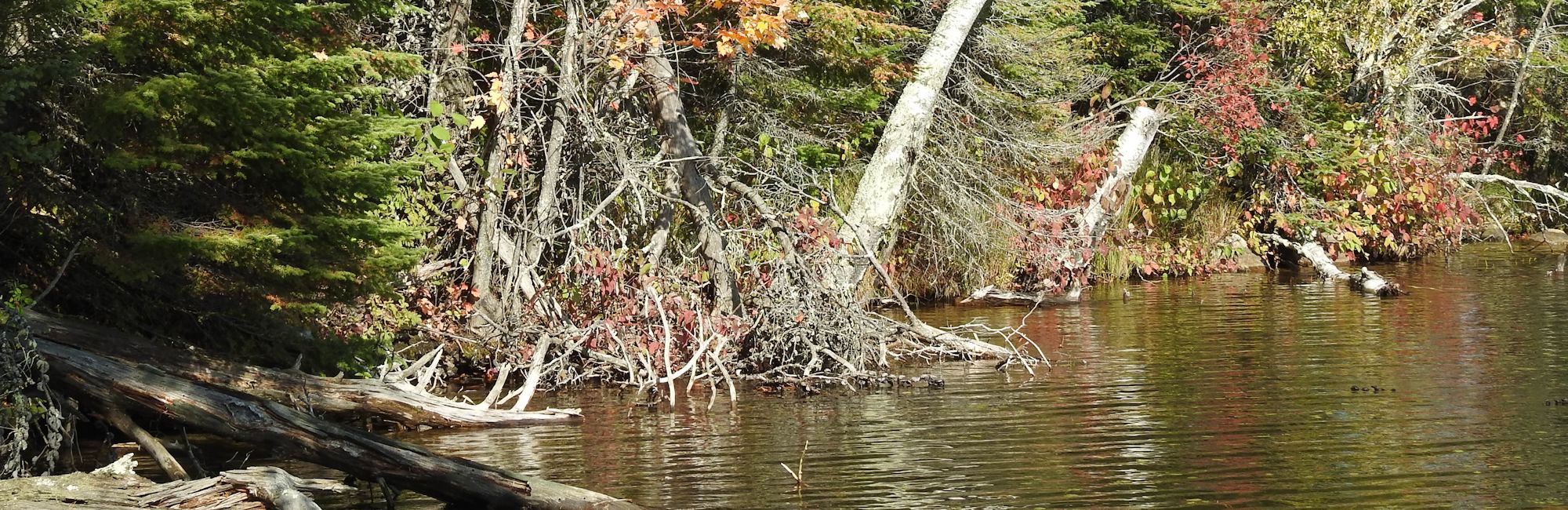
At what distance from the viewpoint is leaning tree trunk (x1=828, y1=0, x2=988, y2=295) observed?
16547mm

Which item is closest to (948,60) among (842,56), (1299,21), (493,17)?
(842,56)

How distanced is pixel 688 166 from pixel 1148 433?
5488mm

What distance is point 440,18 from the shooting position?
Result: 1372 cm

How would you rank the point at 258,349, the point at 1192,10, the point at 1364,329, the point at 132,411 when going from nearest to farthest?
the point at 132,411 < the point at 258,349 < the point at 1364,329 < the point at 1192,10

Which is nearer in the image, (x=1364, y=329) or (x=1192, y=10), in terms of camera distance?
(x=1364, y=329)

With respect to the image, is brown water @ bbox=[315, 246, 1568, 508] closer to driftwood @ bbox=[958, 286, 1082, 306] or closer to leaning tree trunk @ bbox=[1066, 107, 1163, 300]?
driftwood @ bbox=[958, 286, 1082, 306]

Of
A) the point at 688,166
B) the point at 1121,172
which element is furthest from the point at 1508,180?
the point at 688,166

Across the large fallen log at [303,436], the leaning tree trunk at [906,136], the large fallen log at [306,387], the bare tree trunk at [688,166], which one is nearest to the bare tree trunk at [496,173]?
the bare tree trunk at [688,166]

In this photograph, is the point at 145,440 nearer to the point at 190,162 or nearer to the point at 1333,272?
the point at 190,162

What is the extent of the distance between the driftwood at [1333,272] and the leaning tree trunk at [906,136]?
Result: 5420 millimetres

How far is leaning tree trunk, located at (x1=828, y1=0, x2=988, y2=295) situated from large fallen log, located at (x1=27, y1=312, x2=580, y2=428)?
6531 millimetres

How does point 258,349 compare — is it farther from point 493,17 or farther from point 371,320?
point 493,17

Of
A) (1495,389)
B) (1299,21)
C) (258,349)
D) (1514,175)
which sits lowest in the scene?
(1495,389)

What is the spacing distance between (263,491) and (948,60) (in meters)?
11.7
